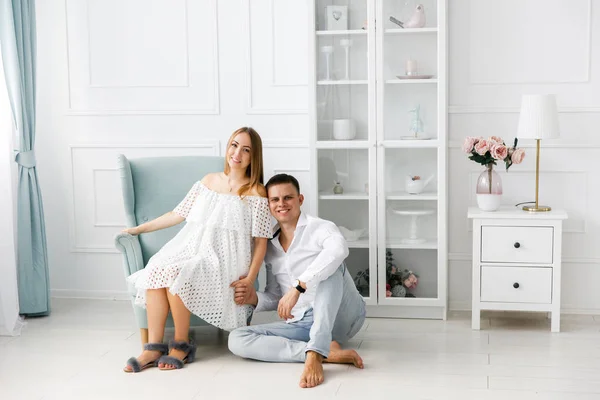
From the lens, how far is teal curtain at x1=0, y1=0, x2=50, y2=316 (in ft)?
13.5

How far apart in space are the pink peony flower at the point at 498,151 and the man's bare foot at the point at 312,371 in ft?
4.41

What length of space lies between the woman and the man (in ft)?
0.24

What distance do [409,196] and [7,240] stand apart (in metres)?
2.01

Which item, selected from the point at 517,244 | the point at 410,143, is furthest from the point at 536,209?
the point at 410,143

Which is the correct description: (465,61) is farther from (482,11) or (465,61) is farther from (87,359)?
(87,359)

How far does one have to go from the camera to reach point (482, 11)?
4.02 meters

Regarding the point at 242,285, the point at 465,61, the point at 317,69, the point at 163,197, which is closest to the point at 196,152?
the point at 163,197

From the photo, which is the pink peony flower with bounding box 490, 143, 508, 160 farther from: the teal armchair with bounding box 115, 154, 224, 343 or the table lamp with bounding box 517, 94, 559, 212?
the teal armchair with bounding box 115, 154, 224, 343

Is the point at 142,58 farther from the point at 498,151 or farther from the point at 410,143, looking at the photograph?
the point at 498,151

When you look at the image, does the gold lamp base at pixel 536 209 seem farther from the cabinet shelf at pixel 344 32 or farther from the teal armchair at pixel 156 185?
the teal armchair at pixel 156 185

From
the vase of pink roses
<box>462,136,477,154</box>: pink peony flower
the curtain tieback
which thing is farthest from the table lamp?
the curtain tieback

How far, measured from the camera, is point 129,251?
11.8 ft

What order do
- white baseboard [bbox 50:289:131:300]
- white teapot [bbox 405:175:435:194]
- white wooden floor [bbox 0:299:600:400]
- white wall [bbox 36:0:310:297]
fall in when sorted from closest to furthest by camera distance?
1. white wooden floor [bbox 0:299:600:400]
2. white teapot [bbox 405:175:435:194]
3. white wall [bbox 36:0:310:297]
4. white baseboard [bbox 50:289:131:300]

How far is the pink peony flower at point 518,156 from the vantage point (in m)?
3.81
